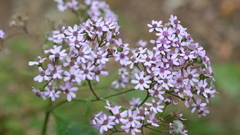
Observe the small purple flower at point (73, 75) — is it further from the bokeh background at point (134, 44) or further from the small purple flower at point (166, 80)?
the bokeh background at point (134, 44)

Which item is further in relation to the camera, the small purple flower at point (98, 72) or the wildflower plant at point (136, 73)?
the small purple flower at point (98, 72)

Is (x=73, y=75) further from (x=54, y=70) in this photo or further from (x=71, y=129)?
(x=71, y=129)

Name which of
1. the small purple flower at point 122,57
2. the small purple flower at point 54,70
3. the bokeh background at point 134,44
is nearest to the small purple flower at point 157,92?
the small purple flower at point 122,57

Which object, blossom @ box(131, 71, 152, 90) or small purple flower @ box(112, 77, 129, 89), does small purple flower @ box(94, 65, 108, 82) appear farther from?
small purple flower @ box(112, 77, 129, 89)

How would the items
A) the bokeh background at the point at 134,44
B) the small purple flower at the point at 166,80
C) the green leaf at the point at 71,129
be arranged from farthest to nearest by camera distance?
1. the bokeh background at the point at 134,44
2. the green leaf at the point at 71,129
3. the small purple flower at the point at 166,80

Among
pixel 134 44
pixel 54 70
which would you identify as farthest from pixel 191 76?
pixel 134 44

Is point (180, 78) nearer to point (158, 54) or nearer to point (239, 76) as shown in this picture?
point (158, 54)
